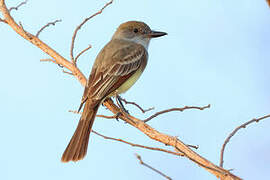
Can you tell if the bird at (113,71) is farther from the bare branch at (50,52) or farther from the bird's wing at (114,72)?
the bare branch at (50,52)

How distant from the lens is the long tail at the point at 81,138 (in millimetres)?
3910

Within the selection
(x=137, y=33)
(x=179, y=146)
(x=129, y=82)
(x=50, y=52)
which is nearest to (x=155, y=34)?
(x=137, y=33)

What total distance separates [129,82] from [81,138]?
102 cm

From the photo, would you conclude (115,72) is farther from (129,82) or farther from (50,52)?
(50,52)

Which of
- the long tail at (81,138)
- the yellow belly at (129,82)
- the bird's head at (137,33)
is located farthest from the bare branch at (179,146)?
the bird's head at (137,33)

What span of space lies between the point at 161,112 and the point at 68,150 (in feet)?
3.81

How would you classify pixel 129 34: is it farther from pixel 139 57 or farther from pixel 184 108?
pixel 184 108

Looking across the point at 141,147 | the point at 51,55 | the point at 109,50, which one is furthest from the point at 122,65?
the point at 141,147

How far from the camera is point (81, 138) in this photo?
3.99 metres

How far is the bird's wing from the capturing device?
166 inches

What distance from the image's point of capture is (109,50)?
16.0 ft

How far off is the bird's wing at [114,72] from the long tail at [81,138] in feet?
0.49

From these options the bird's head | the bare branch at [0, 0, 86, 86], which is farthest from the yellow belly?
the bird's head

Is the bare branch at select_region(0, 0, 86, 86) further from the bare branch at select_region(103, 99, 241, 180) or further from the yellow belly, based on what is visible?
Result: the bare branch at select_region(103, 99, 241, 180)
